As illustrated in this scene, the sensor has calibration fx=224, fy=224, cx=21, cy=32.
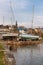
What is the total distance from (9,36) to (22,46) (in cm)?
809

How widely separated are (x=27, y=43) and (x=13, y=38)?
5.82 metres

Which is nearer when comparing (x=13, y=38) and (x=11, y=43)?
(x=11, y=43)

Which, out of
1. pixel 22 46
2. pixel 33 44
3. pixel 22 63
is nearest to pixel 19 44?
pixel 22 46

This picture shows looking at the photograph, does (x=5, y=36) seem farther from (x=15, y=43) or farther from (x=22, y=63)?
(x=22, y=63)

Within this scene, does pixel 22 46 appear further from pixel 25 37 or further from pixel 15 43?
pixel 25 37

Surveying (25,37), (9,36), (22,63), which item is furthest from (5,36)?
(22,63)

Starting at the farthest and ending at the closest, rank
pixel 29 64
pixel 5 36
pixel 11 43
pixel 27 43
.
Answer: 1. pixel 5 36
2. pixel 27 43
3. pixel 11 43
4. pixel 29 64

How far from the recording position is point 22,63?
30.4 m

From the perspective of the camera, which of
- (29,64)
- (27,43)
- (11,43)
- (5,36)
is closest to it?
(29,64)

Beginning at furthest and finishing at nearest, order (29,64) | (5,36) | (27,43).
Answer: (5,36), (27,43), (29,64)

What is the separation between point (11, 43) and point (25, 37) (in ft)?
34.4

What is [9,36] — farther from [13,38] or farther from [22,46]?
[22,46]

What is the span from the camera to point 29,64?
2962 centimetres

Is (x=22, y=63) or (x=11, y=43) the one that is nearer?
(x=22, y=63)
